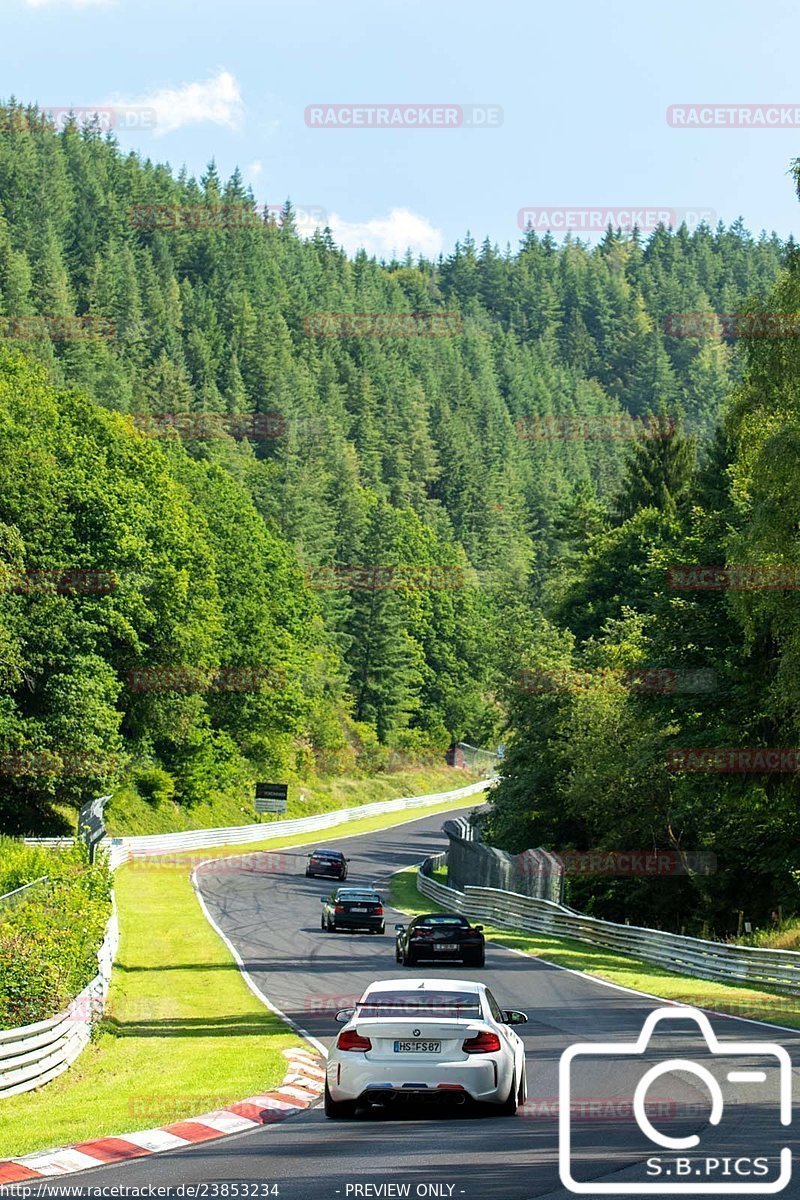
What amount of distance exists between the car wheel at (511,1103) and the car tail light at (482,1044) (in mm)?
460

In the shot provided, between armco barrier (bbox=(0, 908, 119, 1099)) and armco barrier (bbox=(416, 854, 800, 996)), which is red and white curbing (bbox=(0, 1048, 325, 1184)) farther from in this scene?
armco barrier (bbox=(416, 854, 800, 996))

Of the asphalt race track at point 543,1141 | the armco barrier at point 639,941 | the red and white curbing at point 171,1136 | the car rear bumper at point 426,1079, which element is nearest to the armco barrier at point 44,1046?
the asphalt race track at point 543,1141

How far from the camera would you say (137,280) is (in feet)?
584

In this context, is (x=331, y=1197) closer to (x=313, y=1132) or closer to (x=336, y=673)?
(x=313, y=1132)

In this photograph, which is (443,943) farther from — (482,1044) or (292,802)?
(292,802)

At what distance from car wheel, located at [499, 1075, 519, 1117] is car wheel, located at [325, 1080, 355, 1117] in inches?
56.0

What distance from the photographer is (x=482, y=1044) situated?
46.1 feet

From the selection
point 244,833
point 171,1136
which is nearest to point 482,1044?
point 171,1136

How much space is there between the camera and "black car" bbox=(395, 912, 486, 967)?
111ft

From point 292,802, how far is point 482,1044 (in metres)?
→ 88.8

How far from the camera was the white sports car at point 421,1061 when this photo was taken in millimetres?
13883

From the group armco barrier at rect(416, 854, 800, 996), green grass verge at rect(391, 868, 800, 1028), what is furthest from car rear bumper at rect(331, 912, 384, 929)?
armco barrier at rect(416, 854, 800, 996)

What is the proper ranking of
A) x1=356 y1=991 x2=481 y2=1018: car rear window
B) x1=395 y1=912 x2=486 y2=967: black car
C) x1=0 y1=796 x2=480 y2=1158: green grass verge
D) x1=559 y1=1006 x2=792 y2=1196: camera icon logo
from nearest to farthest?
x1=559 y1=1006 x2=792 y2=1196: camera icon logo → x1=356 y1=991 x2=481 y2=1018: car rear window → x1=0 y1=796 x2=480 y2=1158: green grass verge → x1=395 y1=912 x2=486 y2=967: black car

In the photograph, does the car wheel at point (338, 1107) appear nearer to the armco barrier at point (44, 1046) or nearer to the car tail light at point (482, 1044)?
the car tail light at point (482, 1044)
